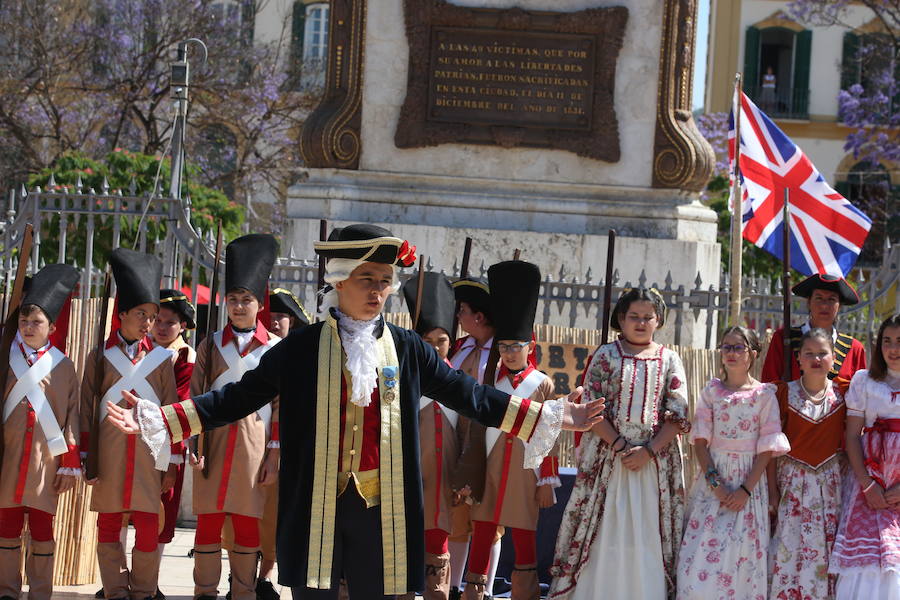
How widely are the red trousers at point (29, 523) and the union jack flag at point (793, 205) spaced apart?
515cm

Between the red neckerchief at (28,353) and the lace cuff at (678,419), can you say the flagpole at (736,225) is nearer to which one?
the lace cuff at (678,419)

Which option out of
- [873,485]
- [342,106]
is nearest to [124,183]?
[342,106]

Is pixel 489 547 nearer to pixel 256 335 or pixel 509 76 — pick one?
pixel 256 335

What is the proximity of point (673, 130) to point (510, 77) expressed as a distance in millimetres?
1484

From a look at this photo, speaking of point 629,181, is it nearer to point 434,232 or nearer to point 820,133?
point 434,232

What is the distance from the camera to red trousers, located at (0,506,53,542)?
724cm

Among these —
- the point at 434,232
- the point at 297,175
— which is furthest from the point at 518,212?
the point at 297,175

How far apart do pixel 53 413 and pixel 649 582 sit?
10.4ft

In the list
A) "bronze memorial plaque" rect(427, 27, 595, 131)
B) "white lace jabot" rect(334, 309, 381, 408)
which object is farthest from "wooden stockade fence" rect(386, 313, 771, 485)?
"white lace jabot" rect(334, 309, 381, 408)

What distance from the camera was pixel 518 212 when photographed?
474 inches

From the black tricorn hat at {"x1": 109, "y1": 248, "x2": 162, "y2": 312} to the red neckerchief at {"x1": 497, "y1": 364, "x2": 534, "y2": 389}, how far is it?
1886 millimetres

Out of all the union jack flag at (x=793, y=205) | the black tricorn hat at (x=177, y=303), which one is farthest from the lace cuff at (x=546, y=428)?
the union jack flag at (x=793, y=205)

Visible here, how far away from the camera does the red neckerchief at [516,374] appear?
24.6 ft

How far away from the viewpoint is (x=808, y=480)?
23.7 feet
